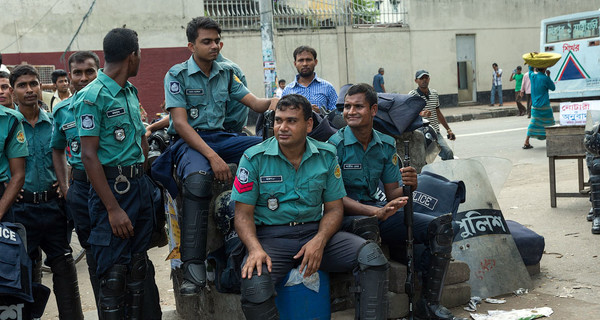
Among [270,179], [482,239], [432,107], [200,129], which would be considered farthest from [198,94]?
[432,107]

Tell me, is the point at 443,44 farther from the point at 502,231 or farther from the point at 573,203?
the point at 502,231

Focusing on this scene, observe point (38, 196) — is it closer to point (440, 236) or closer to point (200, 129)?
point (200, 129)

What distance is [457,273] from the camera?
4.87 meters

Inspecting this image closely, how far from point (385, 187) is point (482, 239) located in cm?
105

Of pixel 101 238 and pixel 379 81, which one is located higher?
pixel 379 81

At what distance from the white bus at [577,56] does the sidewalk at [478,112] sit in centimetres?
482

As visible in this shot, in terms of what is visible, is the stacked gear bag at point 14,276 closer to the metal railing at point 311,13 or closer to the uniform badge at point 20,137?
the uniform badge at point 20,137

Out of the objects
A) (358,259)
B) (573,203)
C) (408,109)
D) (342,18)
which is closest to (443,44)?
(342,18)

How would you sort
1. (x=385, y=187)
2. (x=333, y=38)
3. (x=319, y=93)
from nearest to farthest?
(x=385, y=187)
(x=319, y=93)
(x=333, y=38)

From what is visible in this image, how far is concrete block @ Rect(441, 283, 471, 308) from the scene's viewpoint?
4.80 meters

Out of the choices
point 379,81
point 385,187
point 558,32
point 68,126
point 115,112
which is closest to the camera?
point 115,112

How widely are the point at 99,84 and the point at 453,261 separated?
9.01 feet

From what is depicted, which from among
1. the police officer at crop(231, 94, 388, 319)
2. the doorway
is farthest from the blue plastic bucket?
the doorway

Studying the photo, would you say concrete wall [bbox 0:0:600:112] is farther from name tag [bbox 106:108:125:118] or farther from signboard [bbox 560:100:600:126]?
name tag [bbox 106:108:125:118]
